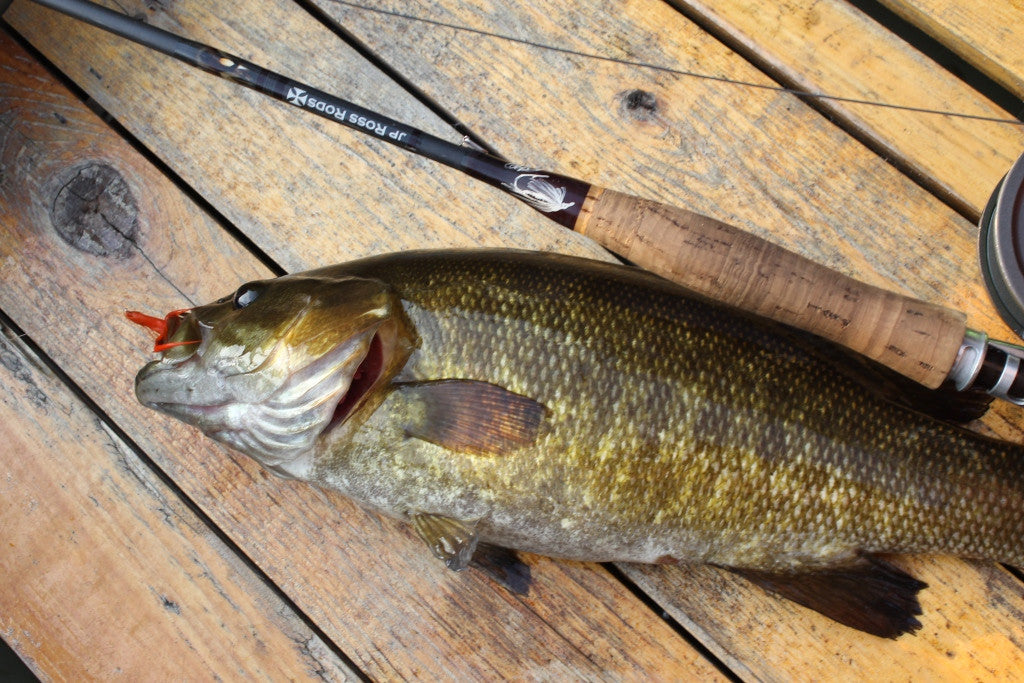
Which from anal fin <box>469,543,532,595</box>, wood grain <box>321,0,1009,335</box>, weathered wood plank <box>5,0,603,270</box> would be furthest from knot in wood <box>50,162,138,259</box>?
anal fin <box>469,543,532,595</box>

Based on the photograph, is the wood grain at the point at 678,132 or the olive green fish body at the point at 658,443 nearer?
the olive green fish body at the point at 658,443

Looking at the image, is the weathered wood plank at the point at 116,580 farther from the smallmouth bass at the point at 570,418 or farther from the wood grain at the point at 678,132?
the wood grain at the point at 678,132

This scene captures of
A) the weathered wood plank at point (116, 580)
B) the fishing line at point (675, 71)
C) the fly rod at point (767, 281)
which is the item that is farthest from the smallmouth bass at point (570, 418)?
the fishing line at point (675, 71)

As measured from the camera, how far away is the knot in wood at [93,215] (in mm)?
1972

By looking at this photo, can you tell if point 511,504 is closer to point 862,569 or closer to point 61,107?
point 862,569

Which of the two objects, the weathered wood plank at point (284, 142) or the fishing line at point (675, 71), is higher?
the fishing line at point (675, 71)

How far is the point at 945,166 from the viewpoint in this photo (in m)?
1.89

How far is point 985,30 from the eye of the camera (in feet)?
6.22

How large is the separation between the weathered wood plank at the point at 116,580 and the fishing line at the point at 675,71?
138 centimetres

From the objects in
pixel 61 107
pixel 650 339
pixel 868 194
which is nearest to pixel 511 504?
pixel 650 339

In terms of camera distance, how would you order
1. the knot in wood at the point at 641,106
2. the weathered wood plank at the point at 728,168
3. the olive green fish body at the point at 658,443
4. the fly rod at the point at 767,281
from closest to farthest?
the fly rod at the point at 767,281 < the olive green fish body at the point at 658,443 < the weathered wood plank at the point at 728,168 < the knot in wood at the point at 641,106

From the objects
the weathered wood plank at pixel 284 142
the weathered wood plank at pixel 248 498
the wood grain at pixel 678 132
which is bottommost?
the weathered wood plank at pixel 248 498

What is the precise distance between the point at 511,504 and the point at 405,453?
0.26 m

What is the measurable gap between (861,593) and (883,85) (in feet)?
4.20
